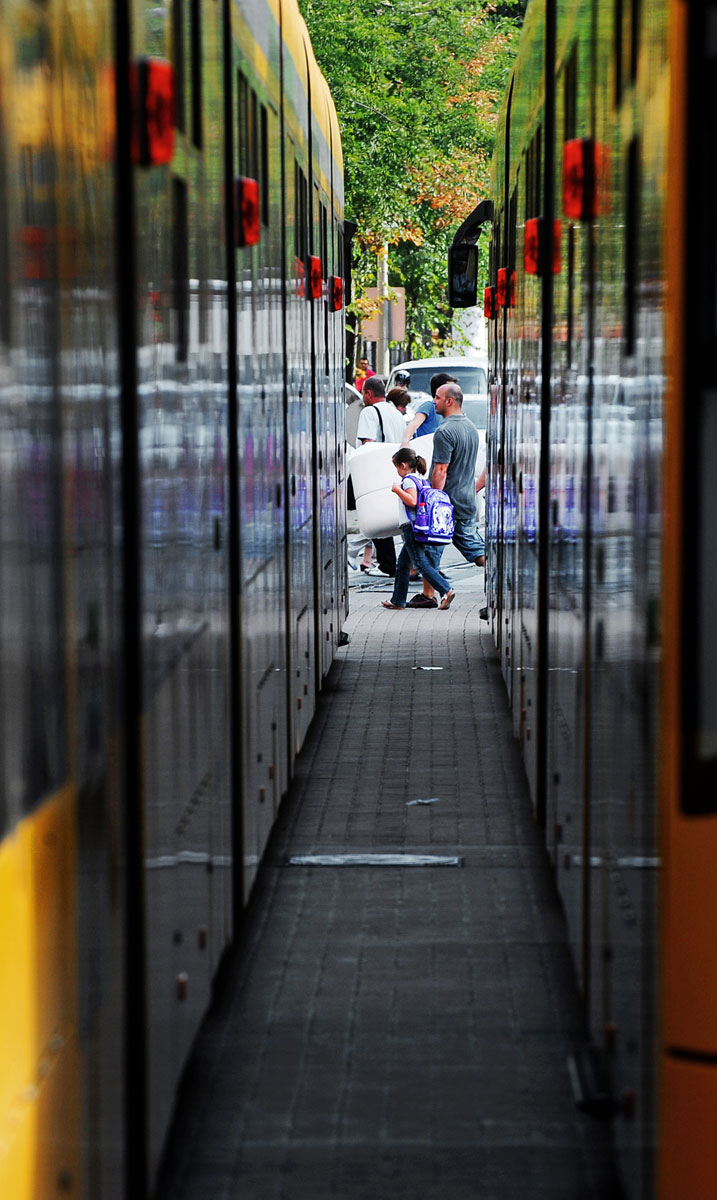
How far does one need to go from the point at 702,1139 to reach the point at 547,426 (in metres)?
4.08

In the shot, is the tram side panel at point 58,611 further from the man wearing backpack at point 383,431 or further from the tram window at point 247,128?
the man wearing backpack at point 383,431

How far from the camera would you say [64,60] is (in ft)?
9.69

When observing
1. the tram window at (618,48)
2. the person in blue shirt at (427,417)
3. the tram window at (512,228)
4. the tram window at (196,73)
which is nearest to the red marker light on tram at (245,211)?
the tram window at (196,73)

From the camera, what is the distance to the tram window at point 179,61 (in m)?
4.22

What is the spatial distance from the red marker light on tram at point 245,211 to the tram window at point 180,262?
48.0 inches

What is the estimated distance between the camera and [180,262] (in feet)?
14.3

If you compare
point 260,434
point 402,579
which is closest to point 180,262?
point 260,434

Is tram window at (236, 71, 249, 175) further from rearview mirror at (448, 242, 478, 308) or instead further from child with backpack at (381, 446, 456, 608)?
child with backpack at (381, 446, 456, 608)

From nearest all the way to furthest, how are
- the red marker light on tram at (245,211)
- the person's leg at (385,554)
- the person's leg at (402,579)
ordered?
the red marker light on tram at (245,211) → the person's leg at (402,579) → the person's leg at (385,554)

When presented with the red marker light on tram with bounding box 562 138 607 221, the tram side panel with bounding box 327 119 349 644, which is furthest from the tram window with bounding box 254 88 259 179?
the tram side panel with bounding box 327 119 349 644

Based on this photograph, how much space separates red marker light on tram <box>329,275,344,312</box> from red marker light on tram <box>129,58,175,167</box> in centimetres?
809

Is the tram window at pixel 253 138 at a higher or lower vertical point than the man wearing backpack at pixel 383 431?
higher

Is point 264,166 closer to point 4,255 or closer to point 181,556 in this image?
point 181,556

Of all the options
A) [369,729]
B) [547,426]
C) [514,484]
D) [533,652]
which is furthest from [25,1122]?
[369,729]
